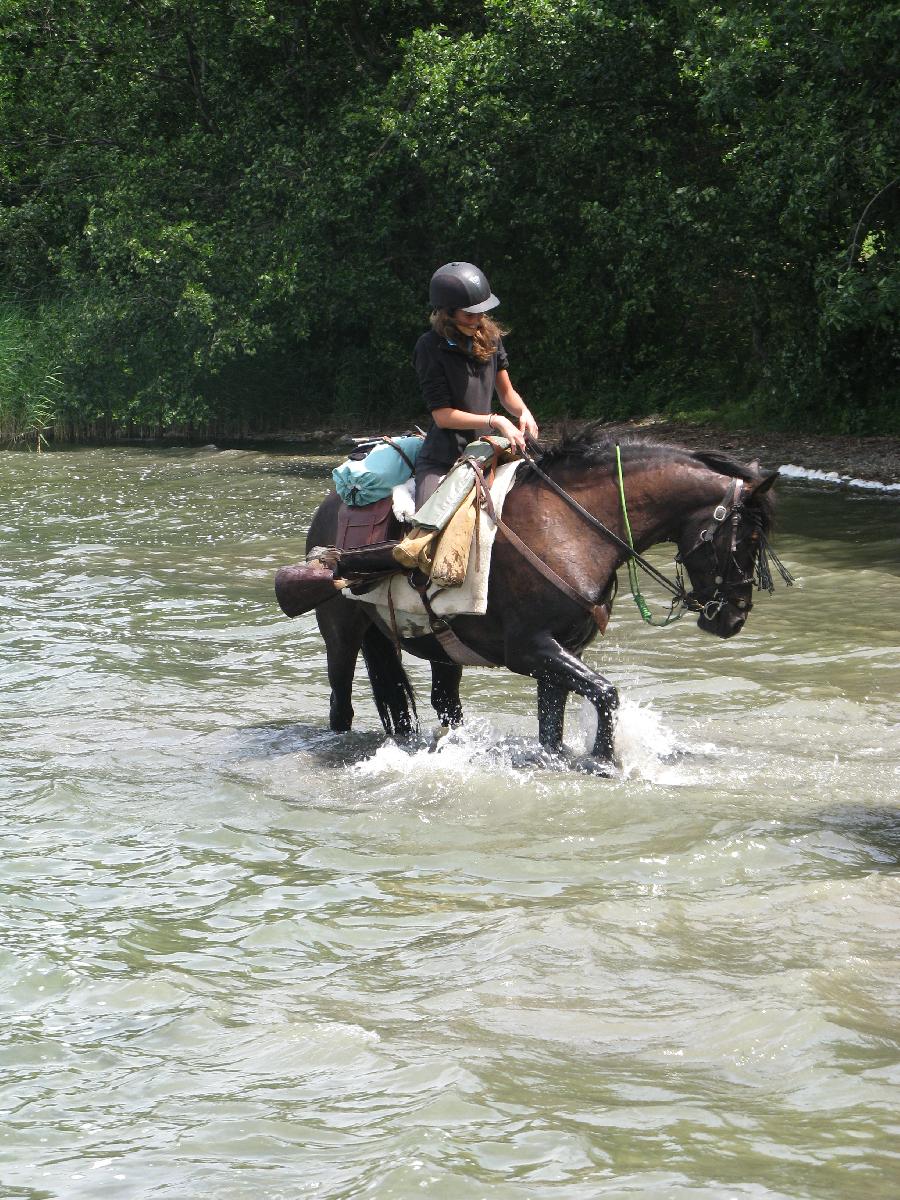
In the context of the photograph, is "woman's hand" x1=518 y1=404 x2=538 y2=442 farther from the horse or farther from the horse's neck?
the horse's neck

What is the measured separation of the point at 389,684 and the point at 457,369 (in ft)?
6.74

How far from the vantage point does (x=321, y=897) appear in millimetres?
5953

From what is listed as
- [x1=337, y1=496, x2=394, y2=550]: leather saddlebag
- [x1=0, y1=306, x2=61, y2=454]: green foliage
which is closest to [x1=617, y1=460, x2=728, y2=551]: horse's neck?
[x1=337, y1=496, x2=394, y2=550]: leather saddlebag

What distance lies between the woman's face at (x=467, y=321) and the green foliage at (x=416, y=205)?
11.6 metres

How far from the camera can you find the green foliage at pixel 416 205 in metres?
21.3

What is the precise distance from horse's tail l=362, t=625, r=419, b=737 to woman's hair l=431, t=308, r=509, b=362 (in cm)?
188

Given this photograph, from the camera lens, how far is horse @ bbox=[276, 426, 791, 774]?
7.26m

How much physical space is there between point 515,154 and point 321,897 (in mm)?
21715

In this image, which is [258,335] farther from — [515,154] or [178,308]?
[515,154]

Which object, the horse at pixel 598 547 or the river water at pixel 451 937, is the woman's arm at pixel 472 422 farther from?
the river water at pixel 451 937

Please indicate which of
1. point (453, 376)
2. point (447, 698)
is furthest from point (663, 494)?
point (447, 698)

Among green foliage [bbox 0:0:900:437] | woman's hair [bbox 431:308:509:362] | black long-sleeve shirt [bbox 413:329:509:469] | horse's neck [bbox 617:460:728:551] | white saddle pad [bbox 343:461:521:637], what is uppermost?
green foliage [bbox 0:0:900:437]

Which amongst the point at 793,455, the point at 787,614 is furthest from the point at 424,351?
the point at 793,455

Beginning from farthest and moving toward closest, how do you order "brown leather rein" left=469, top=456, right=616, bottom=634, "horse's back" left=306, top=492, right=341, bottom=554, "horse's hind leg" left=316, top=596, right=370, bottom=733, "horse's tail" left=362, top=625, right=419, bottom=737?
"horse's tail" left=362, top=625, right=419, bottom=737, "horse's hind leg" left=316, top=596, right=370, bottom=733, "horse's back" left=306, top=492, right=341, bottom=554, "brown leather rein" left=469, top=456, right=616, bottom=634
